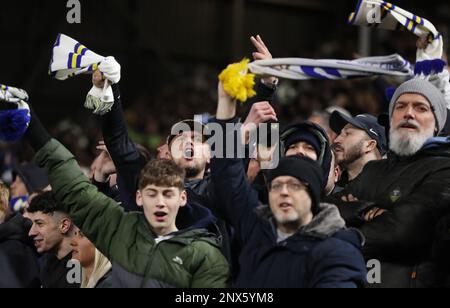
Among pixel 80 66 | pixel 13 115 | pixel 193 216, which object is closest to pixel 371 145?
pixel 193 216

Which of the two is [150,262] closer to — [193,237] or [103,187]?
[193,237]

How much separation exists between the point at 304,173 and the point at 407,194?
3.06 ft

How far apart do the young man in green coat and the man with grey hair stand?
34.2 inches

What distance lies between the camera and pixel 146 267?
16.0ft

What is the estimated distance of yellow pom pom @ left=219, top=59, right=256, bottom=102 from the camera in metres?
4.75

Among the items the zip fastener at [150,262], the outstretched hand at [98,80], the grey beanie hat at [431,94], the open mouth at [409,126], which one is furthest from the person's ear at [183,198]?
the grey beanie hat at [431,94]

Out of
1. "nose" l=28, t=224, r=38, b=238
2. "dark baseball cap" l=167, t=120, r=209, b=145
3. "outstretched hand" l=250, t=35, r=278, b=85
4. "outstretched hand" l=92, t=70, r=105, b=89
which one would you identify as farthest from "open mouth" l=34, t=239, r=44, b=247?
"outstretched hand" l=250, t=35, r=278, b=85

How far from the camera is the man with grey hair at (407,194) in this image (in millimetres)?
5203

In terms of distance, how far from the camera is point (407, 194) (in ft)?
17.8

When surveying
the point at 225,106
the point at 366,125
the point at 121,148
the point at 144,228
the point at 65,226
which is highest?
the point at 225,106

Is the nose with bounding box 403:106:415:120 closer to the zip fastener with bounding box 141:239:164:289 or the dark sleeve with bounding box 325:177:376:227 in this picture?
the dark sleeve with bounding box 325:177:376:227

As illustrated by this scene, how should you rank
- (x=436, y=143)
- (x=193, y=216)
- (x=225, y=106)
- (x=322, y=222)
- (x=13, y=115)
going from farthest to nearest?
(x=436, y=143), (x=193, y=216), (x=13, y=115), (x=225, y=106), (x=322, y=222)

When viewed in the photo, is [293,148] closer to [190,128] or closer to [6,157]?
[190,128]

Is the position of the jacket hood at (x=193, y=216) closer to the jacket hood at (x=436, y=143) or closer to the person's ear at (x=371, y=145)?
the jacket hood at (x=436, y=143)
